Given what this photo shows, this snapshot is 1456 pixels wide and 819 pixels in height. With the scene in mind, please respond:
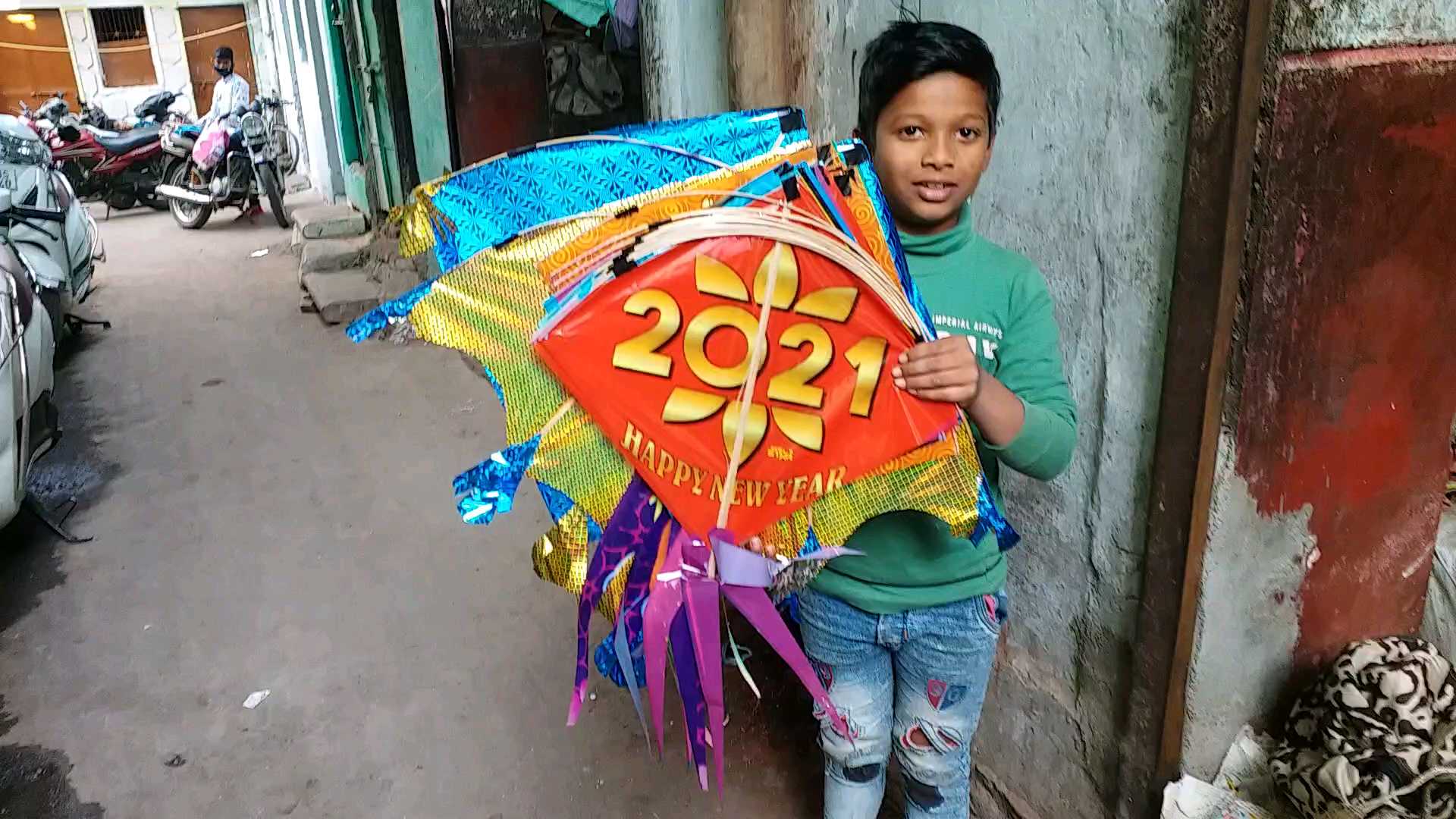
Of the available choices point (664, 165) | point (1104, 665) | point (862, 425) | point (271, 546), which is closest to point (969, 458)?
point (862, 425)

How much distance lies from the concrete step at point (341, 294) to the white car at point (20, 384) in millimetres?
2101

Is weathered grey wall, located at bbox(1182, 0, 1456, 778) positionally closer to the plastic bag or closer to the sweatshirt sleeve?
the sweatshirt sleeve

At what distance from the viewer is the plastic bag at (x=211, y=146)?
891 centimetres

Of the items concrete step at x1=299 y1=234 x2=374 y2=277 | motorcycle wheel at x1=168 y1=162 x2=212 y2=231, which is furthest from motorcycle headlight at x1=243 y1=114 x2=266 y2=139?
concrete step at x1=299 y1=234 x2=374 y2=277

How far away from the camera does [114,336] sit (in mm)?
5703

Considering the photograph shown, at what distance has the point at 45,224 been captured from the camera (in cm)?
484

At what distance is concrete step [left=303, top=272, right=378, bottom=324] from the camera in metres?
5.73

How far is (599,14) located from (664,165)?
3498mm

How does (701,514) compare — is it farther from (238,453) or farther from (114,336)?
(114,336)

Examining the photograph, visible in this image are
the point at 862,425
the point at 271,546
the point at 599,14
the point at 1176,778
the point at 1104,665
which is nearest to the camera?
the point at 862,425

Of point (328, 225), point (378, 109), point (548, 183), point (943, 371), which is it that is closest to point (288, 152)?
point (328, 225)

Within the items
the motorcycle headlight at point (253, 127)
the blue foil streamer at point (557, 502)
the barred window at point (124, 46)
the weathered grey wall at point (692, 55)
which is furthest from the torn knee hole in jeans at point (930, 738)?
the barred window at point (124, 46)

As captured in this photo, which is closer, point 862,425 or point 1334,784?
point 862,425

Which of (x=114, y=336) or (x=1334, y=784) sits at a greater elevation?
(x=1334, y=784)
